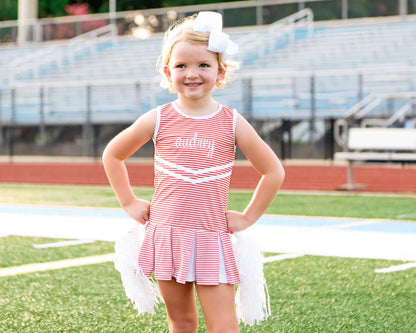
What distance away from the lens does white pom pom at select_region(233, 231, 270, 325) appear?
3309 mm

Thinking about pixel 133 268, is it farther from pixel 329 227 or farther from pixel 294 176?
pixel 294 176

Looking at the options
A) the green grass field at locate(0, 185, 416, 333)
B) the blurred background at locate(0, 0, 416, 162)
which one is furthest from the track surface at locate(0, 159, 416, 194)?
the green grass field at locate(0, 185, 416, 333)

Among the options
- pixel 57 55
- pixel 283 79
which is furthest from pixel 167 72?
pixel 57 55

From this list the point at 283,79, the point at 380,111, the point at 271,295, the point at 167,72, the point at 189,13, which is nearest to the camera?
the point at 167,72

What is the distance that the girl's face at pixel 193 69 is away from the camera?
10.8ft

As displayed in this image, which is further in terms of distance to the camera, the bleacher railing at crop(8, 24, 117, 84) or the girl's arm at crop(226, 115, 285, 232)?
the bleacher railing at crop(8, 24, 117, 84)

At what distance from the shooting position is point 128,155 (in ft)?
11.1

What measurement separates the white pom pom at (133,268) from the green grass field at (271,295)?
94cm

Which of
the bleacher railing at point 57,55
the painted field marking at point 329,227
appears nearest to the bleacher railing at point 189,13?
the bleacher railing at point 57,55

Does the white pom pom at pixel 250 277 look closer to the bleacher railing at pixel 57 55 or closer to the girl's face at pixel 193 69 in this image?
the girl's face at pixel 193 69

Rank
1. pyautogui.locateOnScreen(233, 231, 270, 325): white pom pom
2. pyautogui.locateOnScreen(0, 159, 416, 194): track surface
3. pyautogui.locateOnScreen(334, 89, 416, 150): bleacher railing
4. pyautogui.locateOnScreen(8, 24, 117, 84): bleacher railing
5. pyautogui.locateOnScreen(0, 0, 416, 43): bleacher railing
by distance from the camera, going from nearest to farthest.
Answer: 1. pyautogui.locateOnScreen(233, 231, 270, 325): white pom pom
2. pyautogui.locateOnScreen(0, 159, 416, 194): track surface
3. pyautogui.locateOnScreen(334, 89, 416, 150): bleacher railing
4. pyautogui.locateOnScreen(0, 0, 416, 43): bleacher railing
5. pyautogui.locateOnScreen(8, 24, 117, 84): bleacher railing

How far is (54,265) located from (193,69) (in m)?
3.22

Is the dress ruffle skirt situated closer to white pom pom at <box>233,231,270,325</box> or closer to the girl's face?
white pom pom at <box>233,231,270,325</box>

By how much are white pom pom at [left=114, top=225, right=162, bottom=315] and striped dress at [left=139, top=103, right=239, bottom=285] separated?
0.07 m
